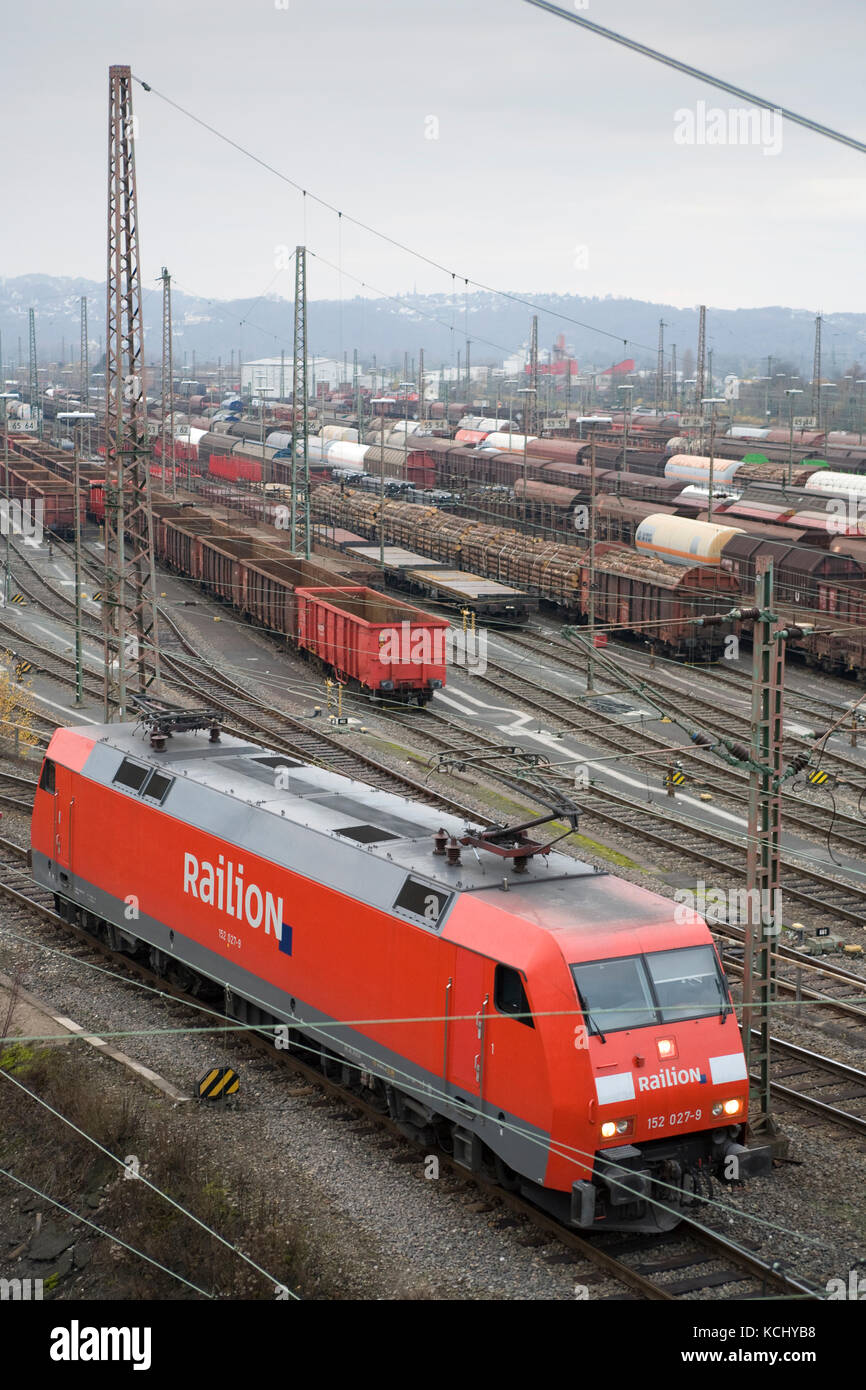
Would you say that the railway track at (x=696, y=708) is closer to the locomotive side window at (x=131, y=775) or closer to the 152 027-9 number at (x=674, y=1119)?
the locomotive side window at (x=131, y=775)

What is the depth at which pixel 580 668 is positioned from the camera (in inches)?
1614

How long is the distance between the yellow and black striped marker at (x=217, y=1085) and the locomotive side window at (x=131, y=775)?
4604 mm

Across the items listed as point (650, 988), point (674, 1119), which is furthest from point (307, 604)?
point (674, 1119)

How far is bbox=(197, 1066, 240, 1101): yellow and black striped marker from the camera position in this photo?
51.9ft

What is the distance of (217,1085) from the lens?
15836mm

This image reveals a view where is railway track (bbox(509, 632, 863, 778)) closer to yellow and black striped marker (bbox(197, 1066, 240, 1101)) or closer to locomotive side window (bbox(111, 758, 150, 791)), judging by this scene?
locomotive side window (bbox(111, 758, 150, 791))

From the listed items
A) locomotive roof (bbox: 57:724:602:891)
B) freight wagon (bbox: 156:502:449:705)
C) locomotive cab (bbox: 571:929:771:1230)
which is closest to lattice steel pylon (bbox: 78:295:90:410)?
freight wagon (bbox: 156:502:449:705)

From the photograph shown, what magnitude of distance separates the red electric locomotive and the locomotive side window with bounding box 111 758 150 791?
31 centimetres

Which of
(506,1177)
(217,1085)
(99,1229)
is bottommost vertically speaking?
(99,1229)

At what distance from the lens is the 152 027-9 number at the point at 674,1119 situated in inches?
493

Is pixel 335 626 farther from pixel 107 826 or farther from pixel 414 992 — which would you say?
pixel 414 992

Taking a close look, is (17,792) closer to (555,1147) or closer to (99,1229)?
(99,1229)

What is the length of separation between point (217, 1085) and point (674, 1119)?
551cm

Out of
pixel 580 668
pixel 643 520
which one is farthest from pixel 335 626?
pixel 643 520
